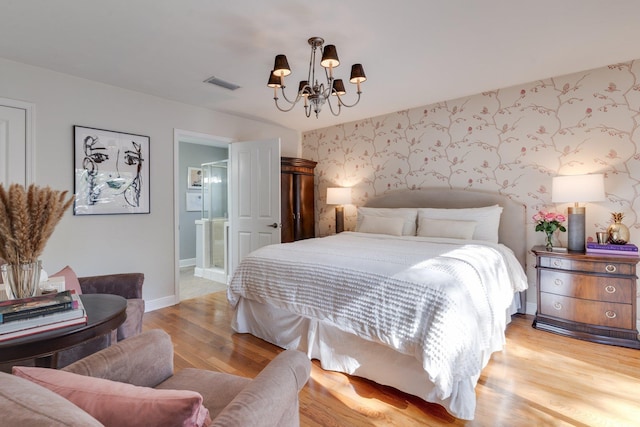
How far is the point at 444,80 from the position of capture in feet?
10.3

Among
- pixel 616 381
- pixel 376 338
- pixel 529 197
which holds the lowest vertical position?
pixel 616 381

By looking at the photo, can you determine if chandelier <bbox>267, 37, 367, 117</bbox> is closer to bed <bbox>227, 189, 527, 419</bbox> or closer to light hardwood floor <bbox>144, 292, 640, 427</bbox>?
bed <bbox>227, 189, 527, 419</bbox>

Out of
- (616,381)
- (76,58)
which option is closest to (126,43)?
(76,58)

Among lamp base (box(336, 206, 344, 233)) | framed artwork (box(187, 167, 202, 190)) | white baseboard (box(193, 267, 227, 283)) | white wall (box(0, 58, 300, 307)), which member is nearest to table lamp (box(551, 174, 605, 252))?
lamp base (box(336, 206, 344, 233))

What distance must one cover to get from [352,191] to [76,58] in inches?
133

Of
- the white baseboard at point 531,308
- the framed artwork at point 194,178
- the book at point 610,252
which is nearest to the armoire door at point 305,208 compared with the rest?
the framed artwork at point 194,178

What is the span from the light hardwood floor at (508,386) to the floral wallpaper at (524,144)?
100 cm

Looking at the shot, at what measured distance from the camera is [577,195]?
2.70 meters

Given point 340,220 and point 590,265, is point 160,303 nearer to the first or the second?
point 340,220

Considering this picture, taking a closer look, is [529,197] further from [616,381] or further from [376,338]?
[376,338]

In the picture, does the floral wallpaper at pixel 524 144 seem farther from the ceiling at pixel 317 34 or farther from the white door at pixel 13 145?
the white door at pixel 13 145

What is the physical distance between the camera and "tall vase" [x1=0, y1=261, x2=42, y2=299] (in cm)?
121

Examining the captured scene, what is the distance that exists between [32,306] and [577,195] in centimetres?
362

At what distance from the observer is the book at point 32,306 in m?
1.10
